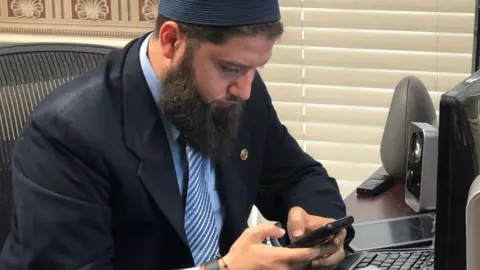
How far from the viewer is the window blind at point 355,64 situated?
2.13 metres

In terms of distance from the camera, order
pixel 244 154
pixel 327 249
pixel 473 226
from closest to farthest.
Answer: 1. pixel 473 226
2. pixel 327 249
3. pixel 244 154

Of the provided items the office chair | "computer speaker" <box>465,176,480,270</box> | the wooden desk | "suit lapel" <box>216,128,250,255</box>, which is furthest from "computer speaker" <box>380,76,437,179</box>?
"computer speaker" <box>465,176,480,270</box>

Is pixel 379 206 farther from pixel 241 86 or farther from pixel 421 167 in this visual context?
pixel 241 86

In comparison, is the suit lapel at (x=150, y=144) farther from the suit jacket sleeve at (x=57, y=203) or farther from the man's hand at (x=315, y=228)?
the man's hand at (x=315, y=228)

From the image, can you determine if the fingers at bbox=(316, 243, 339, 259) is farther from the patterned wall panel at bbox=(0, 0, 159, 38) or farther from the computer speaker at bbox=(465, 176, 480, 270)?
the patterned wall panel at bbox=(0, 0, 159, 38)

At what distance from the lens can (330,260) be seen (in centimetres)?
133

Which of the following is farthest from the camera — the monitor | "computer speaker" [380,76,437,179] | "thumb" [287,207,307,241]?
"computer speaker" [380,76,437,179]

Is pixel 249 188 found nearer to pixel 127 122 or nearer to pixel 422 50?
pixel 127 122

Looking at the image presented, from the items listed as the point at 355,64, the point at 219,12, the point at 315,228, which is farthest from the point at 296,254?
the point at 355,64

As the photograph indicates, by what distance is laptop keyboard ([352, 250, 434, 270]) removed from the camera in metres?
1.35

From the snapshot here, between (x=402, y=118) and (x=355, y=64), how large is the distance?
0.45 m

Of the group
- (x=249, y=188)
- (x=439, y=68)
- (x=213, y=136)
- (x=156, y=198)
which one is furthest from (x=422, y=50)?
(x=156, y=198)

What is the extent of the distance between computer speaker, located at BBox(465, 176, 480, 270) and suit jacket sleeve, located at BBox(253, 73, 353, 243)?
2.35ft

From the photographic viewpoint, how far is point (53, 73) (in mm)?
1542
